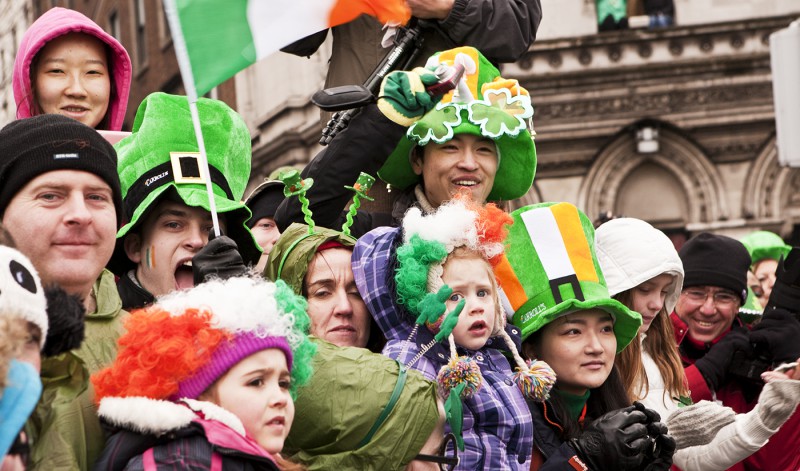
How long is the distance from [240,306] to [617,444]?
1.50 m

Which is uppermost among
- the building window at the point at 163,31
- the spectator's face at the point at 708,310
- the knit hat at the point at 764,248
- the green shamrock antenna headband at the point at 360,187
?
the building window at the point at 163,31

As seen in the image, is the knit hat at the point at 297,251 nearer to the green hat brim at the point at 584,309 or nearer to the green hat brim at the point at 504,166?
the green hat brim at the point at 504,166

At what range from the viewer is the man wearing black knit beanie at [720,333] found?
5.57 metres

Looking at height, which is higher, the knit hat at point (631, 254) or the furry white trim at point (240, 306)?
the furry white trim at point (240, 306)

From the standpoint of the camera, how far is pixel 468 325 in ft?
13.1

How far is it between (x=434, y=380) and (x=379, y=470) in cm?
41

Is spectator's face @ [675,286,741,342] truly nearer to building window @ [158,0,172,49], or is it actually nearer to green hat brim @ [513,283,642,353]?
green hat brim @ [513,283,642,353]

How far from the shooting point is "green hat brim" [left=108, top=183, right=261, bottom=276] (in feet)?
13.7

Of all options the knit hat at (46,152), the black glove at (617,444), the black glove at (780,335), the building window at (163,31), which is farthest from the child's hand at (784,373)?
the building window at (163,31)

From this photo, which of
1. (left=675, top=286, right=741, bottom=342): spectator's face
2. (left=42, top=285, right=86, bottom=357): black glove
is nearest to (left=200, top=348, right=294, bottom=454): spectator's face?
(left=42, top=285, right=86, bottom=357): black glove

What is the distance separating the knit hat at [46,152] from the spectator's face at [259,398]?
704mm

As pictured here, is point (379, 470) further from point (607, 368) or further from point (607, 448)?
point (607, 368)

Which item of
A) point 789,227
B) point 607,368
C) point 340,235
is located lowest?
point 789,227

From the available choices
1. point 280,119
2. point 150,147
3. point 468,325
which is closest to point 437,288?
point 468,325
